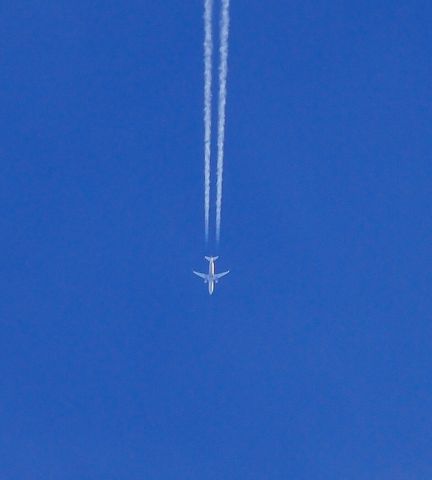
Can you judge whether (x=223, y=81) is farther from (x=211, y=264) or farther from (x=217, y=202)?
(x=211, y=264)

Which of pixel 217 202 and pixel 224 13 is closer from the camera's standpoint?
pixel 224 13

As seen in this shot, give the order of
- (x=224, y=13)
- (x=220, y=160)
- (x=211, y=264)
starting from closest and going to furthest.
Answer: (x=224, y=13), (x=220, y=160), (x=211, y=264)

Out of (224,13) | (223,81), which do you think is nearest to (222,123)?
(223,81)

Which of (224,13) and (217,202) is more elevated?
(224,13)

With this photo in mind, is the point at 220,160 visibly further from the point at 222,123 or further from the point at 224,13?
the point at 224,13

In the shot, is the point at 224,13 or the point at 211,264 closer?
the point at 224,13

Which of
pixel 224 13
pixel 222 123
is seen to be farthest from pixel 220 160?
pixel 224 13

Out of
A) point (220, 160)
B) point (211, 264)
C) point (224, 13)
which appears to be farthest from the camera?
point (211, 264)

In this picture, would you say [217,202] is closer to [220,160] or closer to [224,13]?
[220,160]
